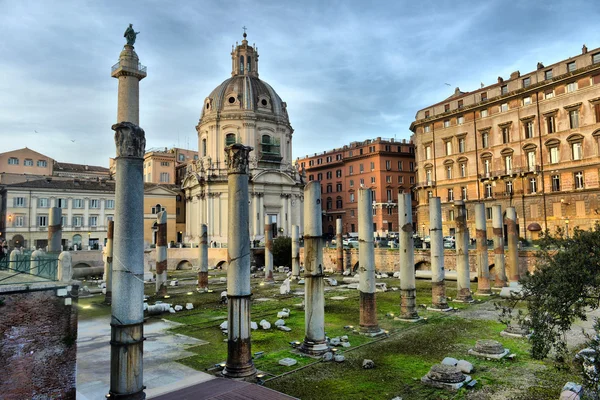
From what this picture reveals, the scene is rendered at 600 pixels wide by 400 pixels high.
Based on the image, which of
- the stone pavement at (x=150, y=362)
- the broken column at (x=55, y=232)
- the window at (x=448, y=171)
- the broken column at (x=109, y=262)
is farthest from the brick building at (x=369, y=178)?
the stone pavement at (x=150, y=362)

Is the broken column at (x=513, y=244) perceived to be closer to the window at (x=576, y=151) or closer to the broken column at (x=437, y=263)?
the broken column at (x=437, y=263)

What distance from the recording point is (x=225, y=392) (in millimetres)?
8602

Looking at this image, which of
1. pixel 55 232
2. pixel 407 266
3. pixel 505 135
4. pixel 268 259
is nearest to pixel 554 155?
pixel 505 135

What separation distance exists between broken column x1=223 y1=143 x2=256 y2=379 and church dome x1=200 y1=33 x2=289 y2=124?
42.5 meters

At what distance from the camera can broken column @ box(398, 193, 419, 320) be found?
1572 centimetres

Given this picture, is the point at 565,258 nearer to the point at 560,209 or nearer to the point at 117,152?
the point at 117,152

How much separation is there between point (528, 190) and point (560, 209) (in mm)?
3317

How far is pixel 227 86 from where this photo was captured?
176 feet

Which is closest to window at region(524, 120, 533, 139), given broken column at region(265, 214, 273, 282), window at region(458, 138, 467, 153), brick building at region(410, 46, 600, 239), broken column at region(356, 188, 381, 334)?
brick building at region(410, 46, 600, 239)

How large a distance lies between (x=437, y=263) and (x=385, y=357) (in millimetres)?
7759

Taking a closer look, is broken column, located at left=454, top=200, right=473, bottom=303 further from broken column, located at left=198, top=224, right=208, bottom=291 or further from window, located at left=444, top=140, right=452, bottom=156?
window, located at left=444, top=140, right=452, bottom=156

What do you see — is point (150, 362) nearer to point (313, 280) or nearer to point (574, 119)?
point (313, 280)

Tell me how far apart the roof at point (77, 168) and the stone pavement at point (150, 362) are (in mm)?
58284

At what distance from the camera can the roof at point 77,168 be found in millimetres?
65812
